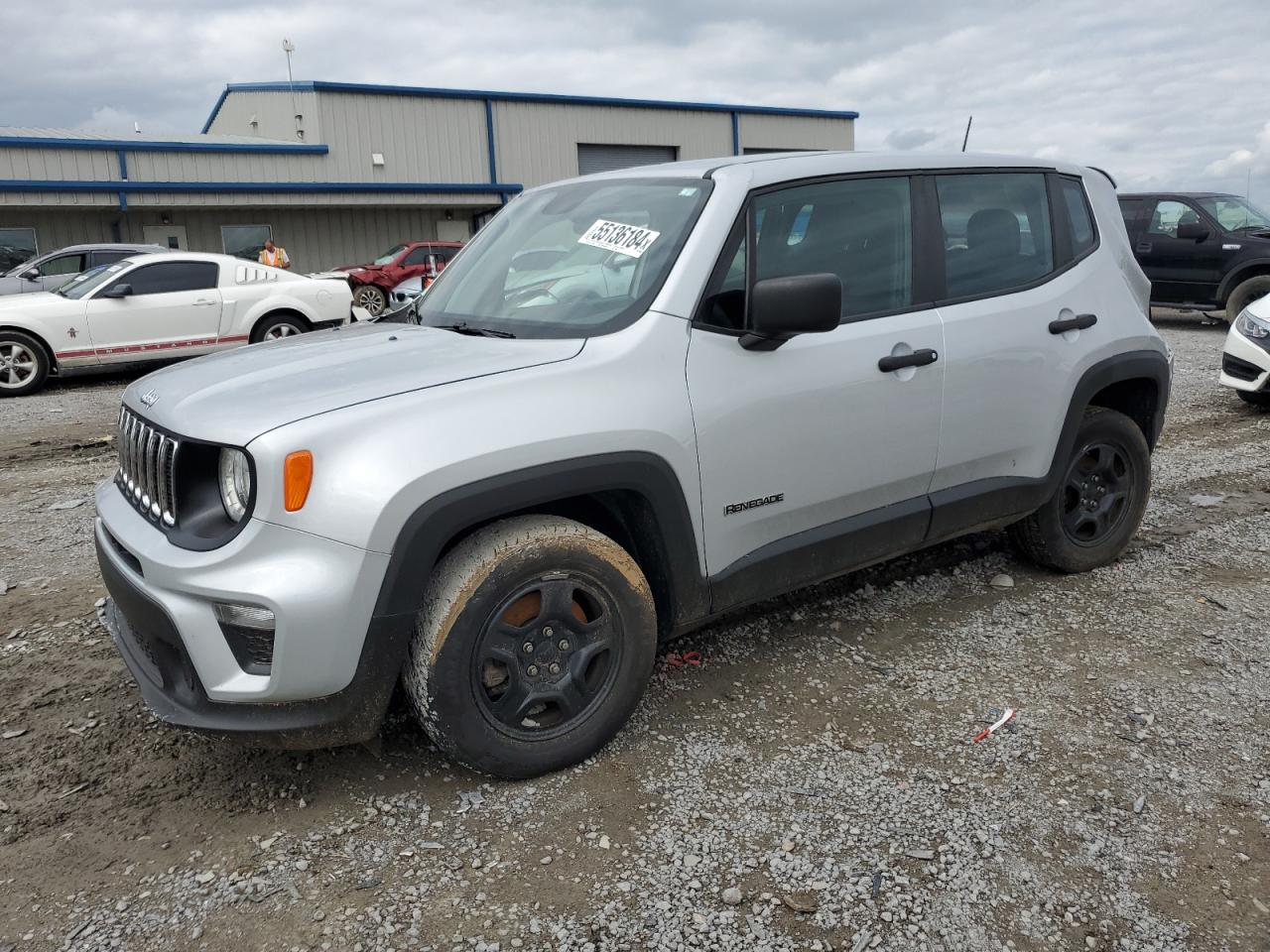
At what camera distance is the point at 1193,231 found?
43.1ft

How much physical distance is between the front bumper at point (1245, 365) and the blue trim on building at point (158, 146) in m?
21.5

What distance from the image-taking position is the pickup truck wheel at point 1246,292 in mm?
12586

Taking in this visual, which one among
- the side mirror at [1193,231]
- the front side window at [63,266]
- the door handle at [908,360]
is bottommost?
the door handle at [908,360]

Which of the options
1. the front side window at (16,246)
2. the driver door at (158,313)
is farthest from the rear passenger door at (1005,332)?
the front side window at (16,246)

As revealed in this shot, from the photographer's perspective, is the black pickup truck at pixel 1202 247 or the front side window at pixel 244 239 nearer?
the black pickup truck at pixel 1202 247

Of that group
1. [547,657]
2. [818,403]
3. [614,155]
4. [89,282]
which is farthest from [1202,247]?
[614,155]

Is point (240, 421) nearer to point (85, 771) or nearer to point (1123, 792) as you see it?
point (85, 771)

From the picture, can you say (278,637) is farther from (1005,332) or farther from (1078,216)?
(1078,216)

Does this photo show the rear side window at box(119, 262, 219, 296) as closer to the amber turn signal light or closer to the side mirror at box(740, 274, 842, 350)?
the amber turn signal light

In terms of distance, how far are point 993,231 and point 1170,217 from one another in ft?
37.8

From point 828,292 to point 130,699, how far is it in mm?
2749

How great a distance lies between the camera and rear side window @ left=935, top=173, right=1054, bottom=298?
152 inches

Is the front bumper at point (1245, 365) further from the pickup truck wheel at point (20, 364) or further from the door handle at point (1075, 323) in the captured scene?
the pickup truck wheel at point (20, 364)

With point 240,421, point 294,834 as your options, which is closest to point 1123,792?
point 294,834
